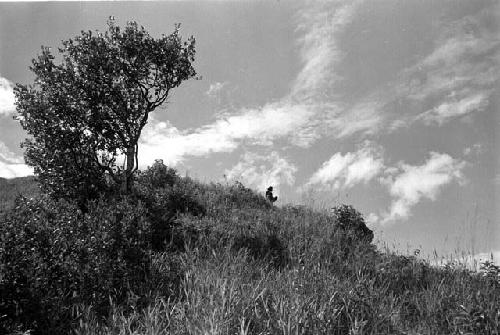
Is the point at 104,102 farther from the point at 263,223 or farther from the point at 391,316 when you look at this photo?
the point at 391,316

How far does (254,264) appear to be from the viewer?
27.2ft

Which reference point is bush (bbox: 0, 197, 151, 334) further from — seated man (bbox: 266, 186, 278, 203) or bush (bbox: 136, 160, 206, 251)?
seated man (bbox: 266, 186, 278, 203)

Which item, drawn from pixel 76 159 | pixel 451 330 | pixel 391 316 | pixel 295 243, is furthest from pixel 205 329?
pixel 76 159

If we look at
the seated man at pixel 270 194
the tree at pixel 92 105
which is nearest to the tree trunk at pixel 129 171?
the tree at pixel 92 105

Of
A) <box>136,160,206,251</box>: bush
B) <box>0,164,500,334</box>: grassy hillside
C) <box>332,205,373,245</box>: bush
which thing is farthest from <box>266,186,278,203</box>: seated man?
<box>0,164,500,334</box>: grassy hillside

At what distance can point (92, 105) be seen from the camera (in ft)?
47.0

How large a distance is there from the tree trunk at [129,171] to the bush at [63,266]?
5425 mm

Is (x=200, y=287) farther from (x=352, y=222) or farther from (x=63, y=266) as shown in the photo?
(x=352, y=222)

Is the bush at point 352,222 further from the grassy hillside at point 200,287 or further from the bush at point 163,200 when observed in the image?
the bush at point 163,200

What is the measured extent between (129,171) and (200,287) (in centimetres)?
963

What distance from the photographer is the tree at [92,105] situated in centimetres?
1373

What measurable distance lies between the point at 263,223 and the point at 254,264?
4.30m

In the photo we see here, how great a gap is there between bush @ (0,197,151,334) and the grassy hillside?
0.06 ft

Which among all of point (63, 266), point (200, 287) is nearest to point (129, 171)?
point (63, 266)
